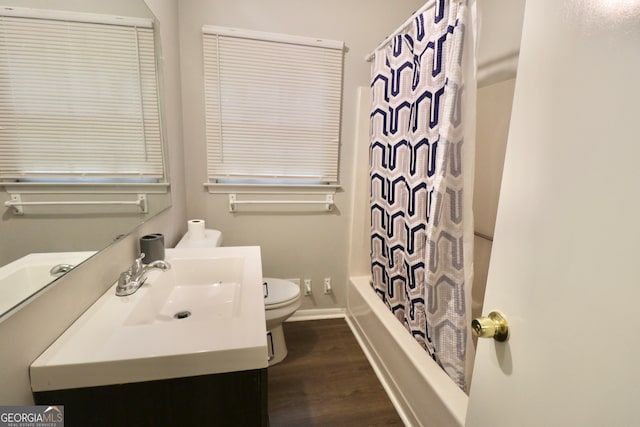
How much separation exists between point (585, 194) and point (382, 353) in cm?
151

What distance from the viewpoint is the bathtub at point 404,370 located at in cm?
118

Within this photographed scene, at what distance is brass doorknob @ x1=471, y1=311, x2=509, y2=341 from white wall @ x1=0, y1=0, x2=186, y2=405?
1.00 metres

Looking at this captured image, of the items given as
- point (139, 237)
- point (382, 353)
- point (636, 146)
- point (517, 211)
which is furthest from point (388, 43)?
point (382, 353)

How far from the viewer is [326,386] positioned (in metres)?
1.66

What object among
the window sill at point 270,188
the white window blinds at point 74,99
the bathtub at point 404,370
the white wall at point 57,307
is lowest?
the bathtub at point 404,370

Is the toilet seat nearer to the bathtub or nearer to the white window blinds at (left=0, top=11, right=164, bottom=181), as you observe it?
the bathtub

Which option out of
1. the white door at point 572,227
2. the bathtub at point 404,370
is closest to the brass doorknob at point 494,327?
the white door at point 572,227

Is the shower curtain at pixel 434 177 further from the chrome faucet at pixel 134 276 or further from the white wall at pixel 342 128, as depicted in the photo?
the chrome faucet at pixel 134 276

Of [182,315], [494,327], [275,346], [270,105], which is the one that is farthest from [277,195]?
[494,327]

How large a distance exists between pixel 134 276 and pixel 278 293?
0.90 metres

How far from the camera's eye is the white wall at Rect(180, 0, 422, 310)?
187 cm

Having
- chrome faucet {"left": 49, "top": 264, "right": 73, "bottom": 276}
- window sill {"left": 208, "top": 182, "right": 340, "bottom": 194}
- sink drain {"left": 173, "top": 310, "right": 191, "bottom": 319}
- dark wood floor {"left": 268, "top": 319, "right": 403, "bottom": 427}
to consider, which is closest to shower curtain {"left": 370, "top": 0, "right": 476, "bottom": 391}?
dark wood floor {"left": 268, "top": 319, "right": 403, "bottom": 427}

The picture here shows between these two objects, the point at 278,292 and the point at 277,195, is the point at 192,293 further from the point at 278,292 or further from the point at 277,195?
the point at 277,195

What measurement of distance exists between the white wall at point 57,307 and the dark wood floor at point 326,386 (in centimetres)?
106
